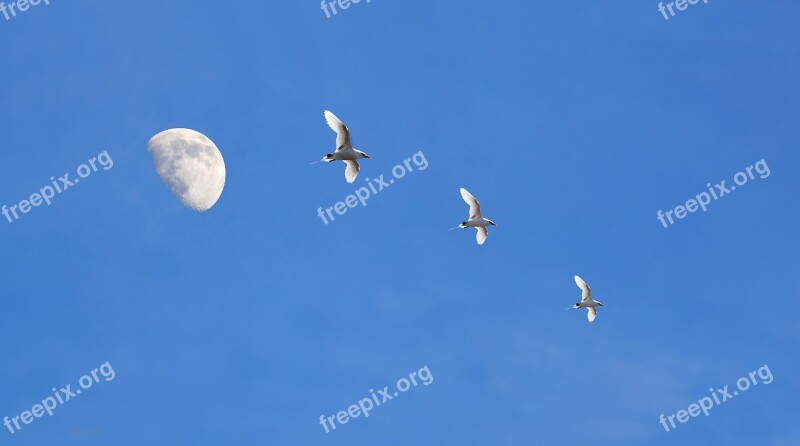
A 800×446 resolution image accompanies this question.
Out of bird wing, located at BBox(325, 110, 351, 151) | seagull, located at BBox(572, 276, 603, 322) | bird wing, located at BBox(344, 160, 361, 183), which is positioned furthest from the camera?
seagull, located at BBox(572, 276, 603, 322)

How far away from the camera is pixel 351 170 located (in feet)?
238

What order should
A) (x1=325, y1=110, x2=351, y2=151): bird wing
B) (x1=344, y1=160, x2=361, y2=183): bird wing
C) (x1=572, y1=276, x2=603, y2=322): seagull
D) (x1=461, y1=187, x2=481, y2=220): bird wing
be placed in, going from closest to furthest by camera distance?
(x1=325, y1=110, x2=351, y2=151): bird wing → (x1=344, y1=160, x2=361, y2=183): bird wing → (x1=461, y1=187, x2=481, y2=220): bird wing → (x1=572, y1=276, x2=603, y2=322): seagull

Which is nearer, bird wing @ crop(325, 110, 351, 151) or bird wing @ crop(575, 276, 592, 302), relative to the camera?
bird wing @ crop(325, 110, 351, 151)

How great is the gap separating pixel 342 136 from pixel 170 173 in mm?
14328

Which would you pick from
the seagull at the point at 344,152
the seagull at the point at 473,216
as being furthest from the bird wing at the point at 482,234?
the seagull at the point at 344,152

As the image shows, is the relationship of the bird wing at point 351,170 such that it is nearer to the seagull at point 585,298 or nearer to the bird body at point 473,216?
the bird body at point 473,216

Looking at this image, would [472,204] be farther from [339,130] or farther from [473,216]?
[339,130]

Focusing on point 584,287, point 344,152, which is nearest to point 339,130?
point 344,152

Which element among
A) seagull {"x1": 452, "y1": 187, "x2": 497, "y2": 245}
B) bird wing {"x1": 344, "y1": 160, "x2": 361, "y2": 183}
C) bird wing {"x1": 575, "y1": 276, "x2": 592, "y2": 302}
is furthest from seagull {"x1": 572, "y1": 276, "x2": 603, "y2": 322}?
bird wing {"x1": 344, "y1": 160, "x2": 361, "y2": 183}

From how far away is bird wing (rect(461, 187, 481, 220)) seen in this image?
3219 inches

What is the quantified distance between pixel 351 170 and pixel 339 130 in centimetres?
669

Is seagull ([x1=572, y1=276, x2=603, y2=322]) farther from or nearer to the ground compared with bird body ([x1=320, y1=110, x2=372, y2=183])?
nearer to the ground

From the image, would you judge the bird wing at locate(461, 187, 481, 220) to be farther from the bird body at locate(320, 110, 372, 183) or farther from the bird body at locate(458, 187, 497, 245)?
the bird body at locate(320, 110, 372, 183)

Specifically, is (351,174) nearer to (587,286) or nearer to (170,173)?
(170,173)
